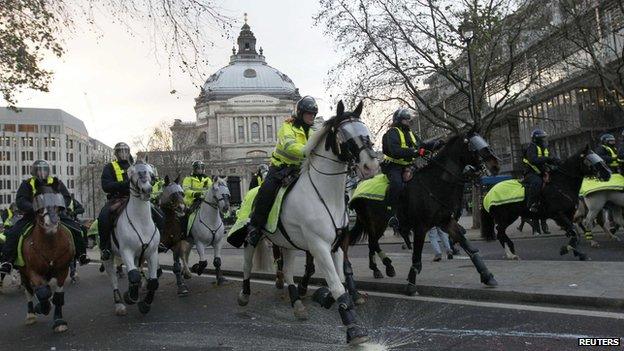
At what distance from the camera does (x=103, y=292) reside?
11.4 m

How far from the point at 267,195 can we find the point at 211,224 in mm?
4930

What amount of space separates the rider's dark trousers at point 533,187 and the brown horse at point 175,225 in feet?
22.3

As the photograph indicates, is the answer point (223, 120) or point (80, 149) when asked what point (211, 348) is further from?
point (80, 149)

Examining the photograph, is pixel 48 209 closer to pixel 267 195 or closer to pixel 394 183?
pixel 267 195

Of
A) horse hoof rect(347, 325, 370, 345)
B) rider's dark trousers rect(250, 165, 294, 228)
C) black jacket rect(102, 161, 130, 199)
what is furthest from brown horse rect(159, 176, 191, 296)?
horse hoof rect(347, 325, 370, 345)

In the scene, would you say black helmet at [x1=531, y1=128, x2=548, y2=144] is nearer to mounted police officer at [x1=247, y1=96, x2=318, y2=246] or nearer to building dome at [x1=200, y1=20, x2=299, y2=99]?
mounted police officer at [x1=247, y1=96, x2=318, y2=246]

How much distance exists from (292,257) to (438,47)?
15100mm

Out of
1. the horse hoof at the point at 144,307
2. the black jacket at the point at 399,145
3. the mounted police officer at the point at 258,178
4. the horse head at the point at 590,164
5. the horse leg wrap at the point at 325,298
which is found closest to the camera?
the horse leg wrap at the point at 325,298

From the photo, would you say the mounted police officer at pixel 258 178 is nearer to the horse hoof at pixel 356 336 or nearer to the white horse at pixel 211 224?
the white horse at pixel 211 224

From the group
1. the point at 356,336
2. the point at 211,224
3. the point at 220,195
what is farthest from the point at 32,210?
the point at 356,336

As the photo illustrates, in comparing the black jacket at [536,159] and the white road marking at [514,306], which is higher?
the black jacket at [536,159]

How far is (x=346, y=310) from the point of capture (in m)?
5.32

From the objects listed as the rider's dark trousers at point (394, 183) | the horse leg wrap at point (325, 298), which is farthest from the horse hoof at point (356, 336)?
the rider's dark trousers at point (394, 183)

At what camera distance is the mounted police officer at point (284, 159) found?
659cm
